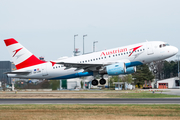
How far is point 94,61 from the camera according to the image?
4316 centimetres

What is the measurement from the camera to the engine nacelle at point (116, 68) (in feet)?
134

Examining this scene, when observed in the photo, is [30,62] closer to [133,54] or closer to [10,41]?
[10,41]

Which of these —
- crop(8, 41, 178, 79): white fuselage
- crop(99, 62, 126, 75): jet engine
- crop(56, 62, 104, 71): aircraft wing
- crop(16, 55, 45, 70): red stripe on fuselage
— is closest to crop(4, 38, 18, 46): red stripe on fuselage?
crop(16, 55, 45, 70): red stripe on fuselage

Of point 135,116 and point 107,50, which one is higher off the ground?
point 107,50

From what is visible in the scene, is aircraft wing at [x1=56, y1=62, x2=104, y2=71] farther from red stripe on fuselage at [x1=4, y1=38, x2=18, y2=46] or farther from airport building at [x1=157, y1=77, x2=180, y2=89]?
airport building at [x1=157, y1=77, x2=180, y2=89]

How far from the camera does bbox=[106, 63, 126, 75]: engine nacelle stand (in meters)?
41.0

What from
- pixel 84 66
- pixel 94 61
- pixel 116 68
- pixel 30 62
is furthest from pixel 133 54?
pixel 30 62

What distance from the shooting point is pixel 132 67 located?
42875mm

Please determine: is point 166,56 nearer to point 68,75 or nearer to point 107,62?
point 107,62

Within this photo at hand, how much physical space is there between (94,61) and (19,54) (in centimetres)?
1321

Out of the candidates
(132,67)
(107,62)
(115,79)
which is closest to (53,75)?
(107,62)

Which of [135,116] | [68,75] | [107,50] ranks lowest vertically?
[135,116]

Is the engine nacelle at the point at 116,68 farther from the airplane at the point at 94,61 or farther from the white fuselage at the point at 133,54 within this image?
the white fuselage at the point at 133,54

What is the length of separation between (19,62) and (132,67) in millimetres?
18287
